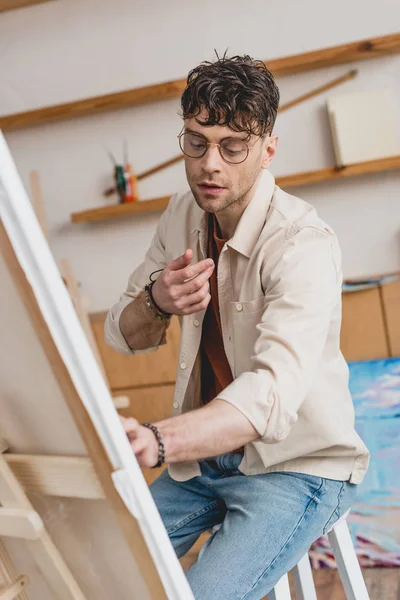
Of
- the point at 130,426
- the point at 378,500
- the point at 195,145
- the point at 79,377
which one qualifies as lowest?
the point at 378,500

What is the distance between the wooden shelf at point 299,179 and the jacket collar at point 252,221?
1.83 metres

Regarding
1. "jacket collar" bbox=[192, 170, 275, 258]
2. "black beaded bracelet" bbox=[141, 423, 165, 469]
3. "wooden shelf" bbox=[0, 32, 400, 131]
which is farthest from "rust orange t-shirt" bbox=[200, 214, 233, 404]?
"wooden shelf" bbox=[0, 32, 400, 131]

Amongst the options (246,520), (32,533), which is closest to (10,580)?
(32,533)

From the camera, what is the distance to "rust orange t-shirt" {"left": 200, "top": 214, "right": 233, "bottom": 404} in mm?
1652

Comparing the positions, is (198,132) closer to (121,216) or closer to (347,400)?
(347,400)

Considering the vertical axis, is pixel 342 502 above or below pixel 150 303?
below

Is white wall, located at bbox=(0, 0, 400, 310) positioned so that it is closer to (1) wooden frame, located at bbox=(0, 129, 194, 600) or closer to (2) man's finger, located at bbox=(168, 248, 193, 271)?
(2) man's finger, located at bbox=(168, 248, 193, 271)

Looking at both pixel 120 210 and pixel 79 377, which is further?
pixel 120 210

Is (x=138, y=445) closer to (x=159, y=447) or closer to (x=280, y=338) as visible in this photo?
(x=159, y=447)

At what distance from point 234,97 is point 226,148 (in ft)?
0.32

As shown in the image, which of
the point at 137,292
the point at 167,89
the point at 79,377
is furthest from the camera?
the point at 167,89

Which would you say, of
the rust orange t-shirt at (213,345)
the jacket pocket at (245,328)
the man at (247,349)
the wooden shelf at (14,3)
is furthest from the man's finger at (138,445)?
the wooden shelf at (14,3)

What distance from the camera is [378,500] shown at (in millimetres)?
2260

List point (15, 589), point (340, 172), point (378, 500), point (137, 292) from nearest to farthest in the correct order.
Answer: point (15, 589) < point (137, 292) < point (378, 500) < point (340, 172)
